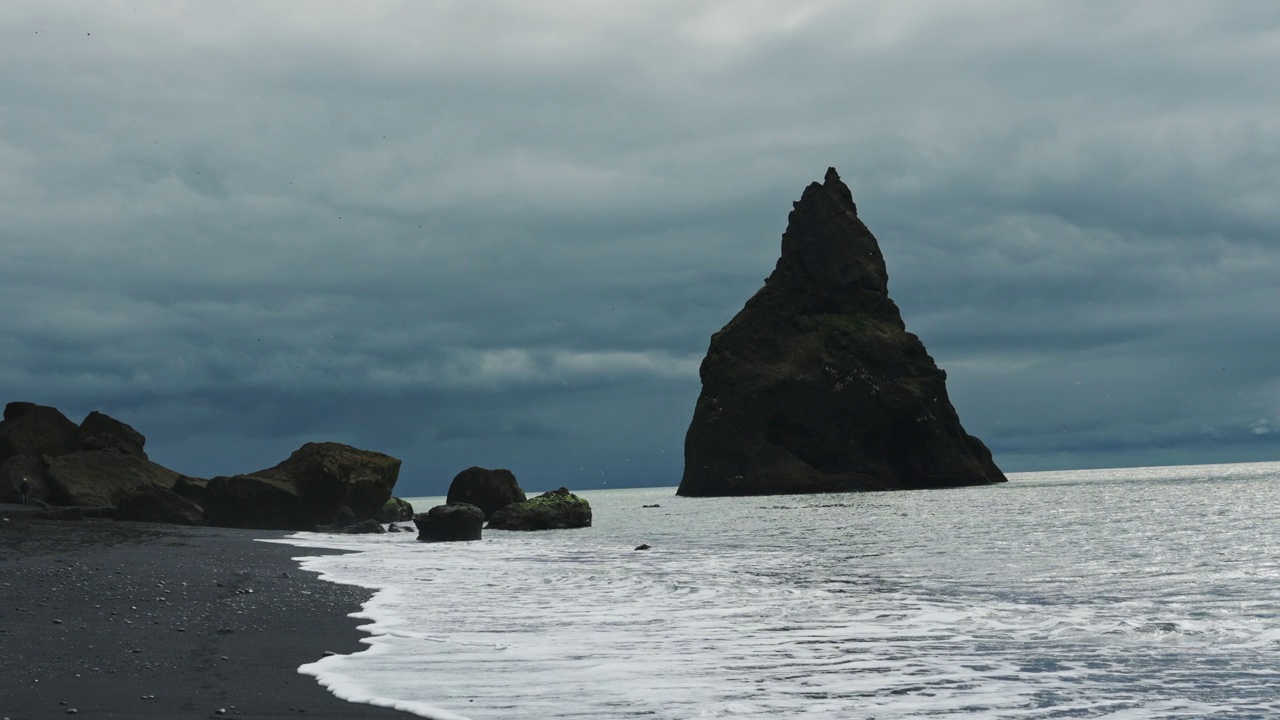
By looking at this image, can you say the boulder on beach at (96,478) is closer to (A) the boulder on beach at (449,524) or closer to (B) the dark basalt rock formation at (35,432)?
(B) the dark basalt rock formation at (35,432)

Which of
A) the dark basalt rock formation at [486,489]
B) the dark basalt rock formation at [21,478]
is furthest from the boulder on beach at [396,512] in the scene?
the dark basalt rock formation at [21,478]

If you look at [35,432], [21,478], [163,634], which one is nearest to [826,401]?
[35,432]

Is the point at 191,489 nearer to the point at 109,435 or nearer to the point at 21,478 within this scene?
the point at 21,478

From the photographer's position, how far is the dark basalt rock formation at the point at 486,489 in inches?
2210

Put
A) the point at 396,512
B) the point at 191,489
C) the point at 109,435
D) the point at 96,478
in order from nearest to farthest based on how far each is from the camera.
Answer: the point at 191,489, the point at 96,478, the point at 109,435, the point at 396,512

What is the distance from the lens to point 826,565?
24609mm

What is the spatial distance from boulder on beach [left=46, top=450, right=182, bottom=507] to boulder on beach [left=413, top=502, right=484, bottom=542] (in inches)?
399

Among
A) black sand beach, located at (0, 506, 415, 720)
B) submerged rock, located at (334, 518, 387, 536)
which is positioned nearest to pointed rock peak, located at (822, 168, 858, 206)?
submerged rock, located at (334, 518, 387, 536)

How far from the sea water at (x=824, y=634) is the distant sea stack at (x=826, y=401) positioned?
88.0 m

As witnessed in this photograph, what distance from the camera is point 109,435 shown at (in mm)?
50812

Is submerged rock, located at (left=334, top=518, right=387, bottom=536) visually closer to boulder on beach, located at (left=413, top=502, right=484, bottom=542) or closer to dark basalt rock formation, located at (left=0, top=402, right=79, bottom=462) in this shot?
boulder on beach, located at (left=413, top=502, right=484, bottom=542)

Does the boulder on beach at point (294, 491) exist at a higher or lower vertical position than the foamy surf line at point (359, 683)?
higher

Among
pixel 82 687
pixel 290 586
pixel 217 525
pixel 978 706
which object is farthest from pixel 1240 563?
pixel 217 525

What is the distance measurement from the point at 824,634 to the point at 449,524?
87.1 ft
